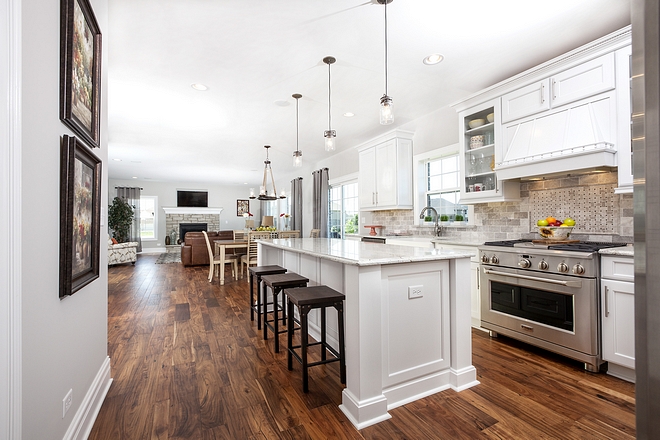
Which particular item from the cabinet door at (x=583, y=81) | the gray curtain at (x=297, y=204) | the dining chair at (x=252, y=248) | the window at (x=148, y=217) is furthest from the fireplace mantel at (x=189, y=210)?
the cabinet door at (x=583, y=81)

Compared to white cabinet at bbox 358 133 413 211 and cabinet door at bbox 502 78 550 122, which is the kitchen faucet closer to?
white cabinet at bbox 358 133 413 211

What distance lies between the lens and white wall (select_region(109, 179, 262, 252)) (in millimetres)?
11523

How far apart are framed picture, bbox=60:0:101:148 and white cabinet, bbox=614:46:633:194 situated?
3.35 meters

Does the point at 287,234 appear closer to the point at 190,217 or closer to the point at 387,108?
the point at 387,108

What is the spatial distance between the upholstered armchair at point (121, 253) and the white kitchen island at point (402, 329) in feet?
24.7

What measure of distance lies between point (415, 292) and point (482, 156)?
220cm

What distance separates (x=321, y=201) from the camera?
7.39m

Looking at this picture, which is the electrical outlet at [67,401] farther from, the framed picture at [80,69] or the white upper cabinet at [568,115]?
the white upper cabinet at [568,115]

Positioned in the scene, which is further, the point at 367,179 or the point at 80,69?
the point at 367,179

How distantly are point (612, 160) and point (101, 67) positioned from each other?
3.56m

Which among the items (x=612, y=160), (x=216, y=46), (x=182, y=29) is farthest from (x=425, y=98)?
(x=182, y=29)

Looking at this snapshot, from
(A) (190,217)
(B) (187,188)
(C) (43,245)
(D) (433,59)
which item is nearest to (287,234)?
(D) (433,59)

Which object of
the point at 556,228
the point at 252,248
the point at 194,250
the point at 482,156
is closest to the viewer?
the point at 556,228

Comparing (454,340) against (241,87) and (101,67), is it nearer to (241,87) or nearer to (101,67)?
(101,67)
